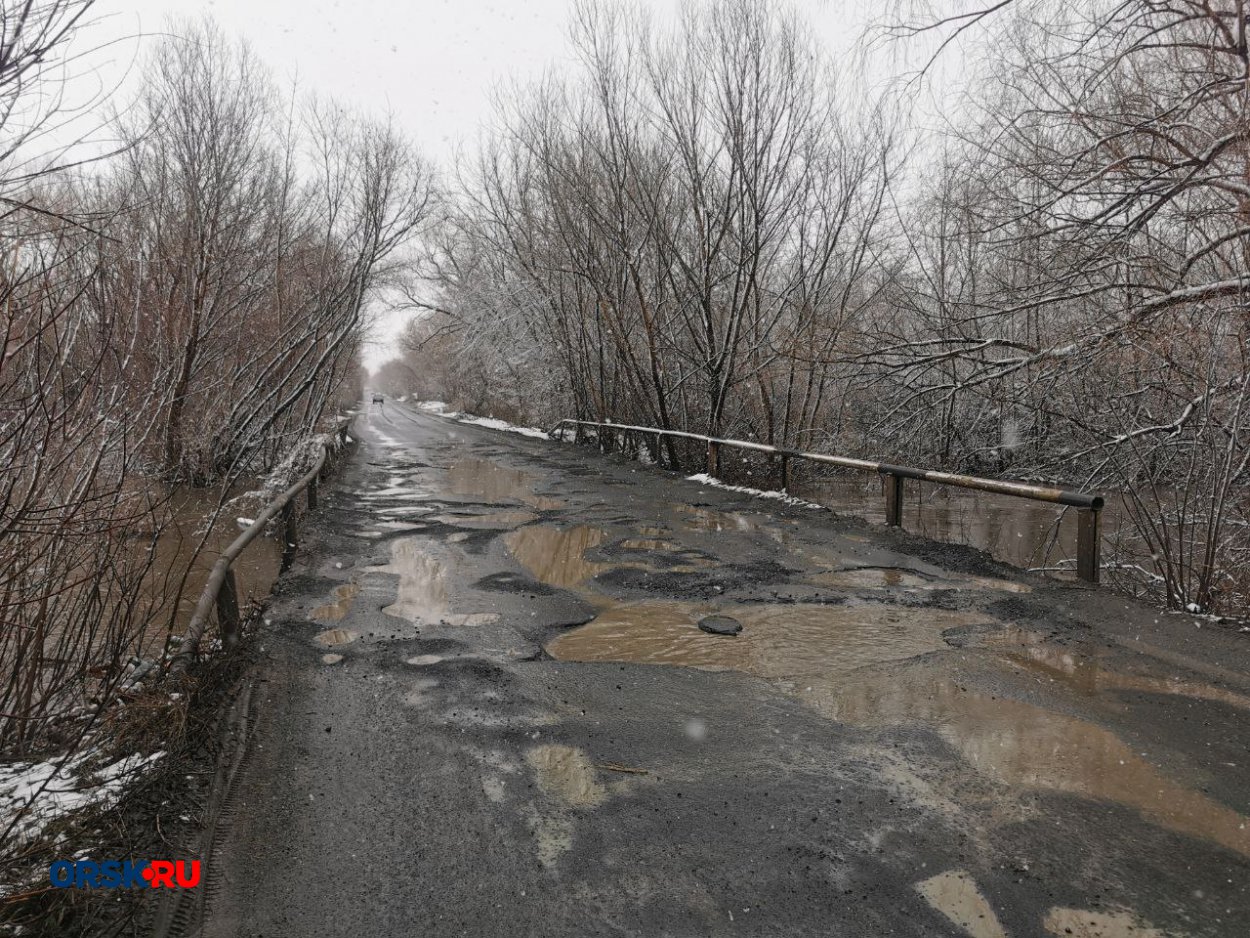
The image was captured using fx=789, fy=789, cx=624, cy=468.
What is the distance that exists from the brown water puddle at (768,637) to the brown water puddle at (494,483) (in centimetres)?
543

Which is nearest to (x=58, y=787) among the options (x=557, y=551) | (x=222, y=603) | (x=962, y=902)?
(x=222, y=603)

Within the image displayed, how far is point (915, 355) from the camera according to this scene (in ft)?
34.7

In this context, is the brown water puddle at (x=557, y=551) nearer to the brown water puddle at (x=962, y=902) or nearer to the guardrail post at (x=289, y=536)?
the guardrail post at (x=289, y=536)

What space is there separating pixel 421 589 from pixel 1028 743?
479cm

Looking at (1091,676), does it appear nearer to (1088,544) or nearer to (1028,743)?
(1028,743)

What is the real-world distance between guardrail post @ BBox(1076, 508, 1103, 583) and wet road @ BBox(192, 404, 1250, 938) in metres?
0.39

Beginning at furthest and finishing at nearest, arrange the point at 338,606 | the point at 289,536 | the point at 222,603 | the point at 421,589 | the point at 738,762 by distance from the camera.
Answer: the point at 289,536
the point at 421,589
the point at 338,606
the point at 222,603
the point at 738,762

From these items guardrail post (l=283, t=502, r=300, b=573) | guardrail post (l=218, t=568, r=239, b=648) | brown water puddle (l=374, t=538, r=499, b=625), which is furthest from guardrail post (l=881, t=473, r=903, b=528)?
guardrail post (l=218, t=568, r=239, b=648)

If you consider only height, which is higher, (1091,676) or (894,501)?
(894,501)

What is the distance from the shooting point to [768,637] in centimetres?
545

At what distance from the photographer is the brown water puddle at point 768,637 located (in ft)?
16.4

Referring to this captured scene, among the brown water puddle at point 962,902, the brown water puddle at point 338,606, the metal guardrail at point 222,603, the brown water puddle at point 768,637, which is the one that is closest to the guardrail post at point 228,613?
the metal guardrail at point 222,603

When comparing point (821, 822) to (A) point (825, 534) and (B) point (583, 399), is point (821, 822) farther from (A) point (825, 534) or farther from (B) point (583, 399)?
(B) point (583, 399)

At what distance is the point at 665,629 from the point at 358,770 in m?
2.56
